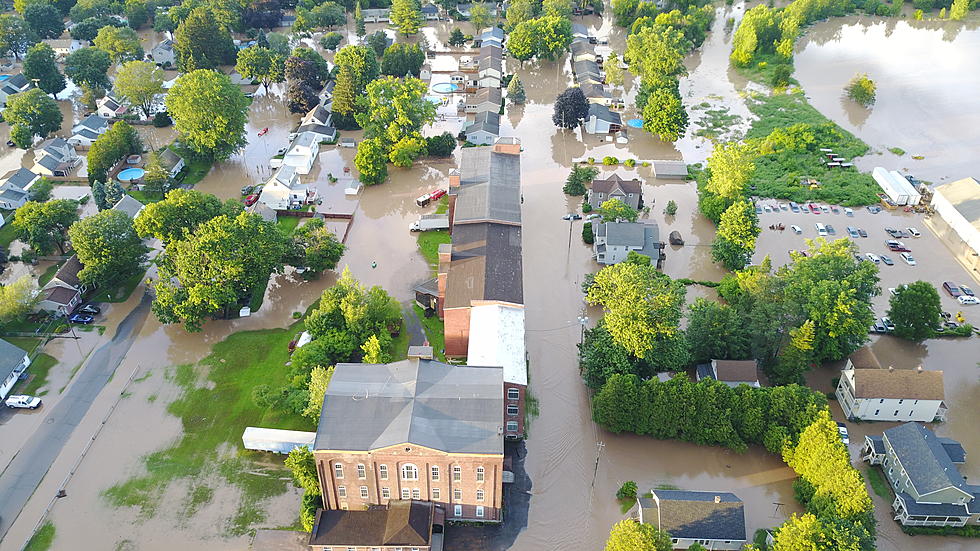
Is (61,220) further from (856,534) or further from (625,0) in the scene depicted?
(625,0)

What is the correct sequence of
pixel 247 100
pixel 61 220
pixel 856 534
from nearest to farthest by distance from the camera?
pixel 856 534
pixel 61 220
pixel 247 100

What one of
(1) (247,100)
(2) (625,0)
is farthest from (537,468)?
(2) (625,0)

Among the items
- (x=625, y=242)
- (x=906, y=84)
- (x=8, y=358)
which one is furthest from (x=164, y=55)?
(x=906, y=84)

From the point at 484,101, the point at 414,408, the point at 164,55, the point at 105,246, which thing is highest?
the point at 414,408

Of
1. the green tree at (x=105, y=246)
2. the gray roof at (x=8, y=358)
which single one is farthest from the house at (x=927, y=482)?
the gray roof at (x=8, y=358)

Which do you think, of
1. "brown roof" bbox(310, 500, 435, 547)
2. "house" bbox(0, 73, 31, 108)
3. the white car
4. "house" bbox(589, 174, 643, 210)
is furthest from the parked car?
"house" bbox(0, 73, 31, 108)

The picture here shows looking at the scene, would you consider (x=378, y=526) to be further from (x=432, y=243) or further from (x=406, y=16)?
(x=406, y=16)
